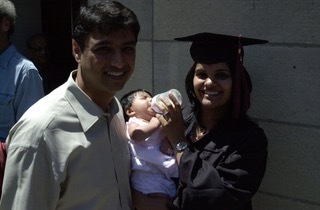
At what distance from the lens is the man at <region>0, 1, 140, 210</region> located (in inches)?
70.8

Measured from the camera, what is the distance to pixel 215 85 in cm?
244

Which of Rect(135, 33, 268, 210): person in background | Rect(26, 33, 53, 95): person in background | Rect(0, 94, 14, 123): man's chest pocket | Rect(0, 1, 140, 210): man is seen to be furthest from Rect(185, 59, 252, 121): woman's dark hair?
Rect(26, 33, 53, 95): person in background

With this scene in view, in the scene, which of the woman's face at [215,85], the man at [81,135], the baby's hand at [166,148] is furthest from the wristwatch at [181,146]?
the man at [81,135]

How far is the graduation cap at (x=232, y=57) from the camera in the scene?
2447mm

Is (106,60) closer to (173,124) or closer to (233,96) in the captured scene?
(173,124)

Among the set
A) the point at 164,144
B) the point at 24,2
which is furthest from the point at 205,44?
the point at 24,2

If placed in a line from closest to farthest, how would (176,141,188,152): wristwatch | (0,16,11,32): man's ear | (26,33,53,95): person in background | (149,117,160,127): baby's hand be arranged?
(176,141,188,152): wristwatch → (149,117,160,127): baby's hand → (0,16,11,32): man's ear → (26,33,53,95): person in background

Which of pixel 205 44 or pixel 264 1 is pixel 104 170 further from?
pixel 264 1

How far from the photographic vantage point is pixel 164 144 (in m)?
2.54

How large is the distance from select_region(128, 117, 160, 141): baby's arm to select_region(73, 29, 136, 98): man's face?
0.50 meters

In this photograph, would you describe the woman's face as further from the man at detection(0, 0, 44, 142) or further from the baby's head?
the man at detection(0, 0, 44, 142)

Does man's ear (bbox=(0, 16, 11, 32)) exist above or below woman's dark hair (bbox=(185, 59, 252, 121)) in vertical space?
above

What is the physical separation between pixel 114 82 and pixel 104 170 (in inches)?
13.9

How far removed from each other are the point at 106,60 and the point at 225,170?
755mm
